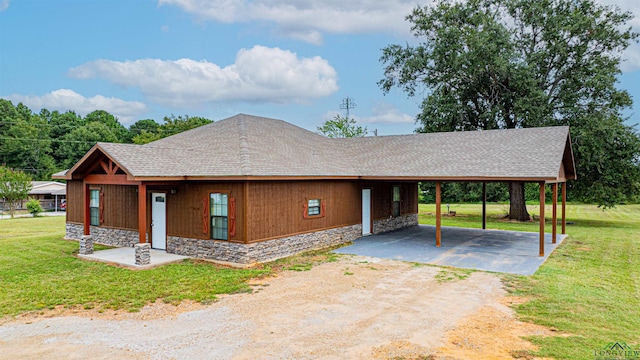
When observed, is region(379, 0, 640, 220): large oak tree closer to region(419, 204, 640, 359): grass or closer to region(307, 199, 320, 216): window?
region(419, 204, 640, 359): grass

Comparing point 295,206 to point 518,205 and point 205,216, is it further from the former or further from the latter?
point 518,205

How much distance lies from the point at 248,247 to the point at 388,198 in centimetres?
807

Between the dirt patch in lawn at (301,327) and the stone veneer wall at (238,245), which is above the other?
the stone veneer wall at (238,245)

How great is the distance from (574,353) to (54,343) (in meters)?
6.89

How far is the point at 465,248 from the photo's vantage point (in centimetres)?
1287

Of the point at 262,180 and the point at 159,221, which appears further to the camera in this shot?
the point at 159,221

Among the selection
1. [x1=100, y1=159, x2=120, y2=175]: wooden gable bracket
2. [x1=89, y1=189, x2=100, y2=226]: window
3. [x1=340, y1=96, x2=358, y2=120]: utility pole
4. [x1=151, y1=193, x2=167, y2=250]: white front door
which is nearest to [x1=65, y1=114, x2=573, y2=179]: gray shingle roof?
[x1=100, y1=159, x2=120, y2=175]: wooden gable bracket

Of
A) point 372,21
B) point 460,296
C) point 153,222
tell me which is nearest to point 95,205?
point 153,222

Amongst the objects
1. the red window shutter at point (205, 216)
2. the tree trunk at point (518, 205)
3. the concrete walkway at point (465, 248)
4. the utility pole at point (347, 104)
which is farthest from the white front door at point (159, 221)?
the utility pole at point (347, 104)

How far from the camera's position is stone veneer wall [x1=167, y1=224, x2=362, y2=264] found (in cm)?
1043

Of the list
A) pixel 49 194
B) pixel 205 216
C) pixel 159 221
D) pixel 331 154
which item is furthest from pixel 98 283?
pixel 49 194

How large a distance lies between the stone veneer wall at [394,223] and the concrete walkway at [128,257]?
7.84m

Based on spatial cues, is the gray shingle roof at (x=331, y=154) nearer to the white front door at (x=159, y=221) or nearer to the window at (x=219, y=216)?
the window at (x=219, y=216)

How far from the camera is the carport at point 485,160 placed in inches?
455
